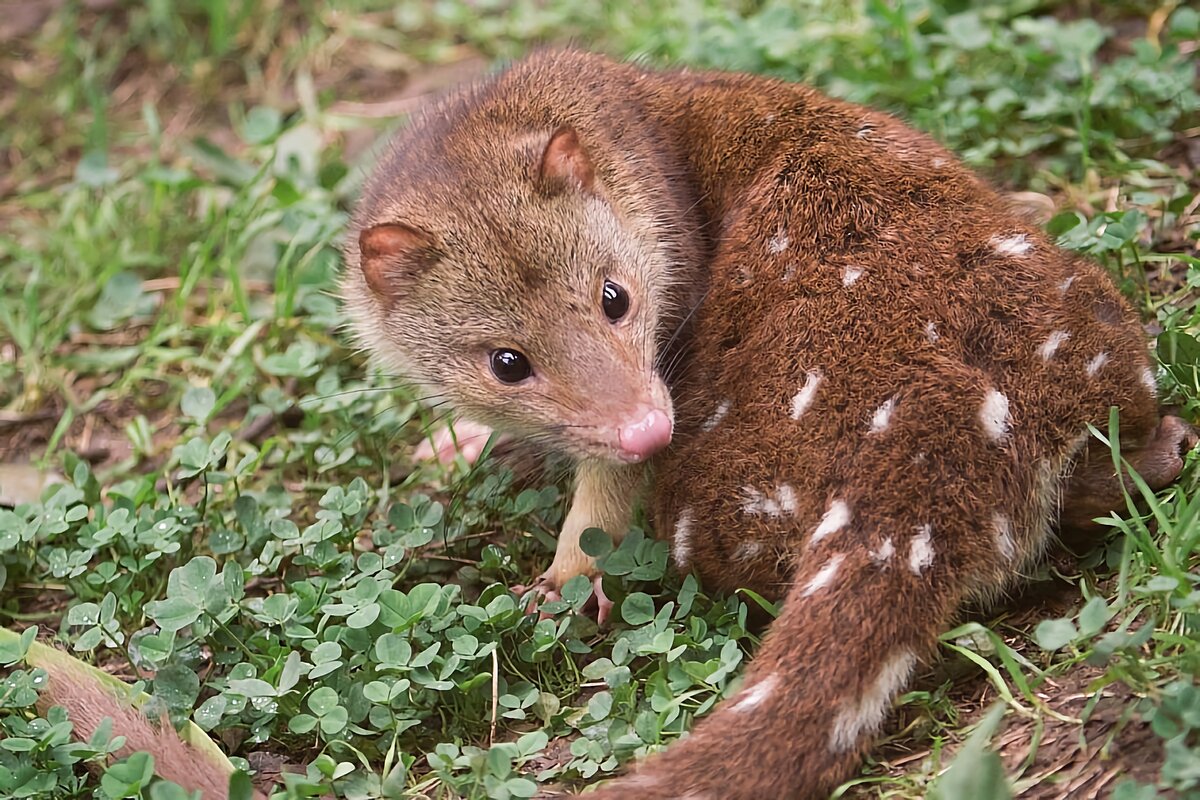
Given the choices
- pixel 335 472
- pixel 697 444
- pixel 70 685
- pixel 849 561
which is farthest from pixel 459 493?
pixel 849 561

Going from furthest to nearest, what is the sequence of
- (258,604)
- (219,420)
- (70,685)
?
1. (219,420)
2. (258,604)
3. (70,685)

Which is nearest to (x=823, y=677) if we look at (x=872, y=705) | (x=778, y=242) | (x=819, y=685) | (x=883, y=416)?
(x=819, y=685)

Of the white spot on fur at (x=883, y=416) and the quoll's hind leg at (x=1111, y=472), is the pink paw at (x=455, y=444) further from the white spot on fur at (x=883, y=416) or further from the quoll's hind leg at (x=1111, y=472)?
the quoll's hind leg at (x=1111, y=472)

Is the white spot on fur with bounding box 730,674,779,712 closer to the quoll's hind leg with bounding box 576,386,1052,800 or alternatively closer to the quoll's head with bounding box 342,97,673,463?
the quoll's hind leg with bounding box 576,386,1052,800

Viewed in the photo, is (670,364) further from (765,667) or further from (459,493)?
(765,667)

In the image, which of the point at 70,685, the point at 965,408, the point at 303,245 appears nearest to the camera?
the point at 965,408

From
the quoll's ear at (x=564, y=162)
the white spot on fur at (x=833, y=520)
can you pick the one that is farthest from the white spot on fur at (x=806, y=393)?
the quoll's ear at (x=564, y=162)
